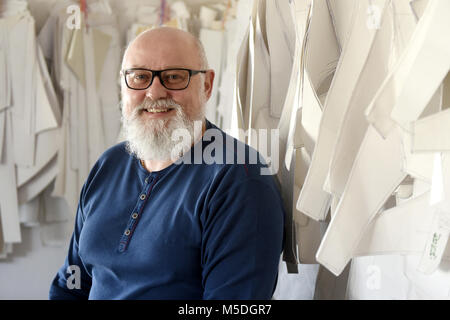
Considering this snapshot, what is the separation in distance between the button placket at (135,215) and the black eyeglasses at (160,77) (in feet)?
0.69

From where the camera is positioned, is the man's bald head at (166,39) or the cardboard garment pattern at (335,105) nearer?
the cardboard garment pattern at (335,105)

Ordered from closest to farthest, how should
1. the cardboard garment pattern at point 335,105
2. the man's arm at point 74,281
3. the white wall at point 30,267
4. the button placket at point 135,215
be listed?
the cardboard garment pattern at point 335,105 → the button placket at point 135,215 → the man's arm at point 74,281 → the white wall at point 30,267

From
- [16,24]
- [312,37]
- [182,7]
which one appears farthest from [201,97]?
[16,24]

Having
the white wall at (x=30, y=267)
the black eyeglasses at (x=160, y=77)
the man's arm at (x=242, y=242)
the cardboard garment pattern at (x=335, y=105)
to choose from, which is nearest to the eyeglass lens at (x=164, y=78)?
Answer: the black eyeglasses at (x=160, y=77)

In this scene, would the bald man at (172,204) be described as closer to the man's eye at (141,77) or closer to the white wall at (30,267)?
the man's eye at (141,77)

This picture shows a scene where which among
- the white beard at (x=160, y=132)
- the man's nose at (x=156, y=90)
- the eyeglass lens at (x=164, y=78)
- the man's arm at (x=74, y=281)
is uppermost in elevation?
the eyeglass lens at (x=164, y=78)

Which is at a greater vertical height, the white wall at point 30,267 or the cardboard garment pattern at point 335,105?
the cardboard garment pattern at point 335,105

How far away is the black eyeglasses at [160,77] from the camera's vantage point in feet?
3.81

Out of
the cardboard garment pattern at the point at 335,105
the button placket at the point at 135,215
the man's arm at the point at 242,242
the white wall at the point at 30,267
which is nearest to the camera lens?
the cardboard garment pattern at the point at 335,105

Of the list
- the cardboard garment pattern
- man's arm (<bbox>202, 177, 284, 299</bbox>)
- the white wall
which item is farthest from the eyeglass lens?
the white wall

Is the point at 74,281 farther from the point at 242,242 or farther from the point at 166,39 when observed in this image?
the point at 166,39

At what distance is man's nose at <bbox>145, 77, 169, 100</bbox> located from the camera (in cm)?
116
